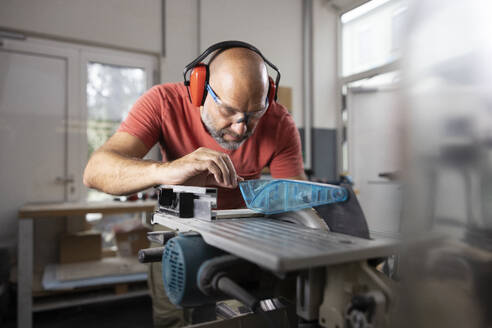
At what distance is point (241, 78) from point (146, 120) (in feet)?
1.23

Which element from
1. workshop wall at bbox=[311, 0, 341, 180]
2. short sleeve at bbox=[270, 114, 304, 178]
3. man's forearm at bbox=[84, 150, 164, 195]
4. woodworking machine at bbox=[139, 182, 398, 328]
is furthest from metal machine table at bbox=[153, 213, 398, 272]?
workshop wall at bbox=[311, 0, 341, 180]

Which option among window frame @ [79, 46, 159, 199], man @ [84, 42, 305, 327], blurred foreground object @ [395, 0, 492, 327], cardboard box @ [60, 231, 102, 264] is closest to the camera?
blurred foreground object @ [395, 0, 492, 327]

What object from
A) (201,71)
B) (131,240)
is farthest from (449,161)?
(131,240)

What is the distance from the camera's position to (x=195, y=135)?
116cm

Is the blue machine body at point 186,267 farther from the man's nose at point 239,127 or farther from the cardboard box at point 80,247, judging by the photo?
the cardboard box at point 80,247

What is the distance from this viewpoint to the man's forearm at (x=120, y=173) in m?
0.87

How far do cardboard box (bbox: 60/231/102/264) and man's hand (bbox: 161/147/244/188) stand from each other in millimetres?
1727

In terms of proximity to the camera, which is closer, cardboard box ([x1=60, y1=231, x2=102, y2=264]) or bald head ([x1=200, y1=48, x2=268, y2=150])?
bald head ([x1=200, y1=48, x2=268, y2=150])

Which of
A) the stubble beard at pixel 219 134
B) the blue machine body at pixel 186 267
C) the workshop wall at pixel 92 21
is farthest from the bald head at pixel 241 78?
the workshop wall at pixel 92 21

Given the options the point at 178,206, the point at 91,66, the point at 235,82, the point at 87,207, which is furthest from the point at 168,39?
the point at 178,206

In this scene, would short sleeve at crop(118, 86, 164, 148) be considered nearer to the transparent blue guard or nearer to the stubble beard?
the stubble beard

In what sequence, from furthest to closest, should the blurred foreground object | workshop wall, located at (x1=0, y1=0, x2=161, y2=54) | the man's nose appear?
workshop wall, located at (x1=0, y1=0, x2=161, y2=54) → the man's nose → the blurred foreground object

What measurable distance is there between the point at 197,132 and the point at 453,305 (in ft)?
3.15

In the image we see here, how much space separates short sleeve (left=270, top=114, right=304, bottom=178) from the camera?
51.2 inches
